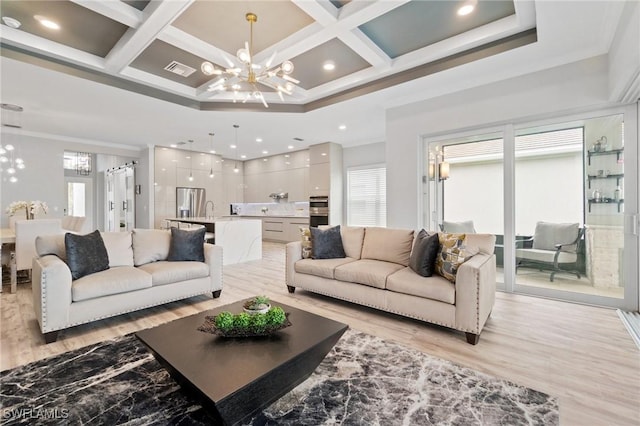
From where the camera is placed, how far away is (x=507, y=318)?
119 inches

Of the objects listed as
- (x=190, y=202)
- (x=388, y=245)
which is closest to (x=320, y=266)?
(x=388, y=245)

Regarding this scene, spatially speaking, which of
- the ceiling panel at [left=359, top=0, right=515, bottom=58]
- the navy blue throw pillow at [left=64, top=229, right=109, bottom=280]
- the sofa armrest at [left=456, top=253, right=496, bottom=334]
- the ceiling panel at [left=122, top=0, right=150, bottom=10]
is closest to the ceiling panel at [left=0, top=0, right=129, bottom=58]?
the ceiling panel at [left=122, top=0, right=150, bottom=10]

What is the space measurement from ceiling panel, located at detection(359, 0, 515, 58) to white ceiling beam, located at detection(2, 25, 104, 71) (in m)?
3.40

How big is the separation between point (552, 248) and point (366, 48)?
348 centimetres

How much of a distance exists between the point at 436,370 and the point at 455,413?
425 mm

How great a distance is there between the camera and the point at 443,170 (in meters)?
4.55

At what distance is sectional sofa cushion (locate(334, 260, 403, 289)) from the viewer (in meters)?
3.05

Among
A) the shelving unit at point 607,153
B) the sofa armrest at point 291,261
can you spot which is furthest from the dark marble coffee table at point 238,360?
the shelving unit at point 607,153

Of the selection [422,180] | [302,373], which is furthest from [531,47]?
[302,373]

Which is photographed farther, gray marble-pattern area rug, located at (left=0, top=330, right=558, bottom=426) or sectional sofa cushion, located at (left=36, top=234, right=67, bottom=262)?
sectional sofa cushion, located at (left=36, top=234, right=67, bottom=262)

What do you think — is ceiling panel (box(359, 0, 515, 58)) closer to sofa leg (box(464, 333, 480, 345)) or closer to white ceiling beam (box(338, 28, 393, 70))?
white ceiling beam (box(338, 28, 393, 70))

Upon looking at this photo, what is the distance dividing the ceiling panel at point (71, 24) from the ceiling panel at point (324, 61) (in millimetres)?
2069

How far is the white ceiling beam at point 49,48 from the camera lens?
314 cm

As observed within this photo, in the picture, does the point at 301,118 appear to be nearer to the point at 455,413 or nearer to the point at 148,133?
the point at 148,133
